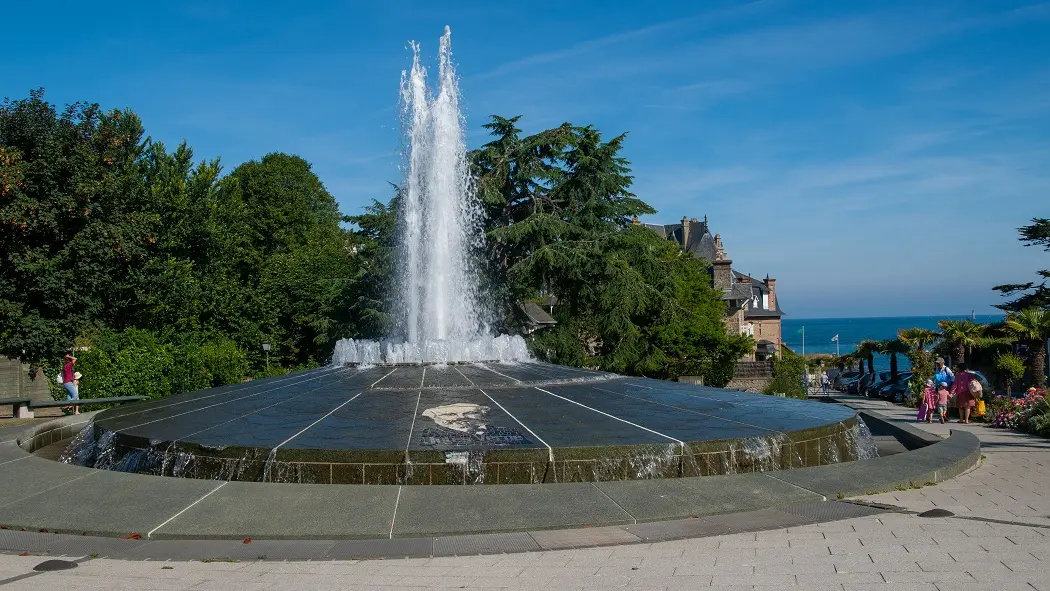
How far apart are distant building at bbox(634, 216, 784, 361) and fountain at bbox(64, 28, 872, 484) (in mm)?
50961

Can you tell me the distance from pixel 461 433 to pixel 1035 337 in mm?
18611

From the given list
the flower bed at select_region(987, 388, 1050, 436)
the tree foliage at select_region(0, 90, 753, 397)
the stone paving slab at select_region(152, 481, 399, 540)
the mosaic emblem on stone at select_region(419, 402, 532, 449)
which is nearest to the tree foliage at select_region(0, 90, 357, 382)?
the tree foliage at select_region(0, 90, 753, 397)

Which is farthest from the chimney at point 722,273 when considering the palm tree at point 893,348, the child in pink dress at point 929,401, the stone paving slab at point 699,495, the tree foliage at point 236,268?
the stone paving slab at point 699,495

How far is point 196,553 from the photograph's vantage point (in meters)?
6.61

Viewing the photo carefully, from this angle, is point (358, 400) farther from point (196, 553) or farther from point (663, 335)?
point (663, 335)

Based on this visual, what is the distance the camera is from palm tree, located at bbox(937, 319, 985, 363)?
89.5ft

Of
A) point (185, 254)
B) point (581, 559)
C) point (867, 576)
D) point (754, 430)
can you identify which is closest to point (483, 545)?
point (581, 559)

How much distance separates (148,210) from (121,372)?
1535cm

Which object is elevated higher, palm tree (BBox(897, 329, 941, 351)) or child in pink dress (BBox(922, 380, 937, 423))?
palm tree (BBox(897, 329, 941, 351))

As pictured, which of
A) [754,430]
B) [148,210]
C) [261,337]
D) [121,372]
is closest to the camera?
[754,430]

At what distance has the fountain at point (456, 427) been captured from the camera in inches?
328

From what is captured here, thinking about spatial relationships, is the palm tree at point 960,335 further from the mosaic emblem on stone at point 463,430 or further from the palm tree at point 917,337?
the mosaic emblem on stone at point 463,430

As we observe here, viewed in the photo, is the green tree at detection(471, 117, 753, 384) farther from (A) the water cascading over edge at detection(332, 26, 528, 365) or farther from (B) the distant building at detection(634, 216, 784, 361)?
(B) the distant building at detection(634, 216, 784, 361)

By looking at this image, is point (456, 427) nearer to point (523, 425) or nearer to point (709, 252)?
point (523, 425)
